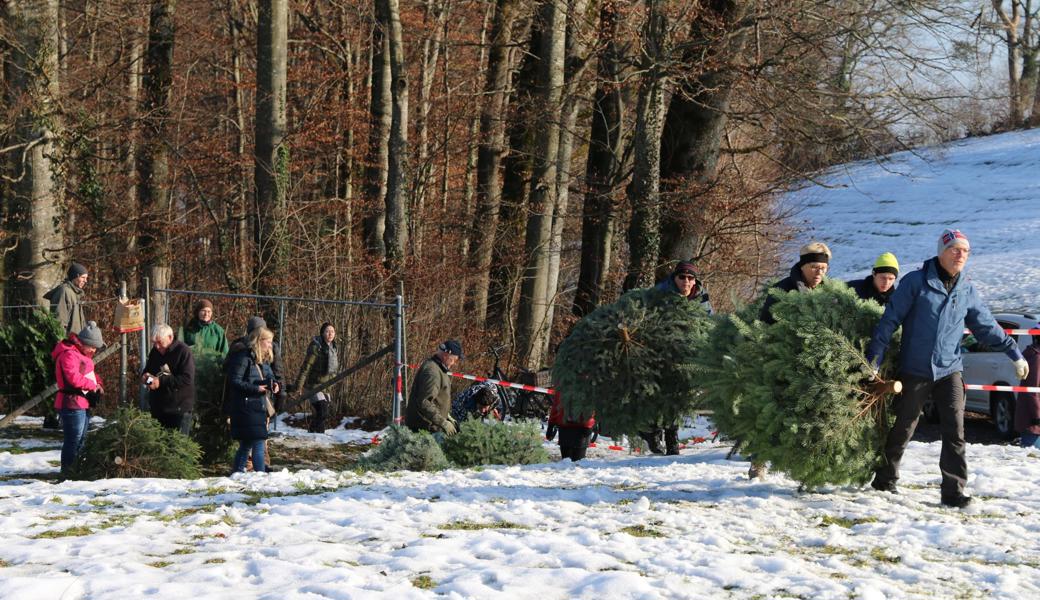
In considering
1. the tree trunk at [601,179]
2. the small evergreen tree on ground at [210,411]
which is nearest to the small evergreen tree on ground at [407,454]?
the small evergreen tree on ground at [210,411]

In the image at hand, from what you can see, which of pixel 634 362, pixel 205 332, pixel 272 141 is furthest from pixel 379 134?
pixel 634 362

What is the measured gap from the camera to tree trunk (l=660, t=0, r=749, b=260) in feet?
55.2

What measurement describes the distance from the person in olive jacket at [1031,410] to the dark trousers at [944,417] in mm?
5939

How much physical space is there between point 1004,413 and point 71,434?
38.8 feet

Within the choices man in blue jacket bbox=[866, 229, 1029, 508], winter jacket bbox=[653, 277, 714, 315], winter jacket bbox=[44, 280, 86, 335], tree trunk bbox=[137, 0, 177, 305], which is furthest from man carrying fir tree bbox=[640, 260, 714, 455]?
tree trunk bbox=[137, 0, 177, 305]

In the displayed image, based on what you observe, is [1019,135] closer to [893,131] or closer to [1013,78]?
[1013,78]

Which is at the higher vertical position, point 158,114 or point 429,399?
point 158,114

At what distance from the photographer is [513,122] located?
20312 mm

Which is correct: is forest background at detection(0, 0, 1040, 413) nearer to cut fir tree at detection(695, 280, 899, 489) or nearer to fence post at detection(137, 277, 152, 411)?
fence post at detection(137, 277, 152, 411)

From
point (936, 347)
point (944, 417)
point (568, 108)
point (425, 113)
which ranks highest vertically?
point (425, 113)

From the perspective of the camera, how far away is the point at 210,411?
39.8ft

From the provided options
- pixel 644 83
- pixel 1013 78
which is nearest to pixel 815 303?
pixel 644 83

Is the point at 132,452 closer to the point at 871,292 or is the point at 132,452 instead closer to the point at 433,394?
the point at 433,394

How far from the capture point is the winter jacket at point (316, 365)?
16.0 m
